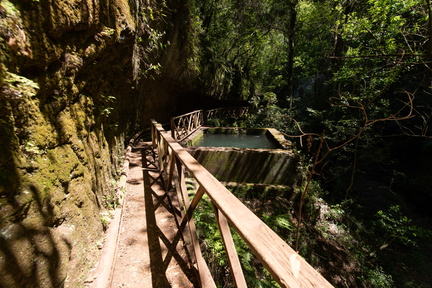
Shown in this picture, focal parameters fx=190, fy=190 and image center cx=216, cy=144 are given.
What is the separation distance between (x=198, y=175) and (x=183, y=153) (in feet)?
2.63

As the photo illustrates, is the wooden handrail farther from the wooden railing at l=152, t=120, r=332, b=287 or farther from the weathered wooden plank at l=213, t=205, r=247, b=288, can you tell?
the weathered wooden plank at l=213, t=205, r=247, b=288

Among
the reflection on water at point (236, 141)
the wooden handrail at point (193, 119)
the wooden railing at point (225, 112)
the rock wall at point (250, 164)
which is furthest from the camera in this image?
the wooden railing at point (225, 112)

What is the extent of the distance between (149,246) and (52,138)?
177 centimetres

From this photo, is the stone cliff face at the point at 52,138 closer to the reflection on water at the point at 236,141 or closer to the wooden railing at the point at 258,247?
the wooden railing at the point at 258,247

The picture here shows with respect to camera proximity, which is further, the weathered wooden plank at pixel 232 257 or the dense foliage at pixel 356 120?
the dense foliage at pixel 356 120

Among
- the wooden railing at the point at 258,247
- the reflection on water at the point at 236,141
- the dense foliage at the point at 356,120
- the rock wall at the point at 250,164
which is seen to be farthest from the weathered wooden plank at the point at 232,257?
the reflection on water at the point at 236,141

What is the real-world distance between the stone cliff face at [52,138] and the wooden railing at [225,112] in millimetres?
13694

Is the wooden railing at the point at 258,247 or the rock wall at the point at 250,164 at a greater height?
the wooden railing at the point at 258,247

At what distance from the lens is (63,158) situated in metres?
1.98

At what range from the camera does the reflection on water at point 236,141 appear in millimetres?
9094

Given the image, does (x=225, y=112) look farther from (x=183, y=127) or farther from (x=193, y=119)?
(x=183, y=127)

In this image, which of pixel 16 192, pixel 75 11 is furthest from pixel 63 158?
pixel 75 11

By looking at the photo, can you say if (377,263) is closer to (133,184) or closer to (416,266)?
(416,266)

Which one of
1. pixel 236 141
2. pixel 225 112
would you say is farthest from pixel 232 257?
pixel 225 112
